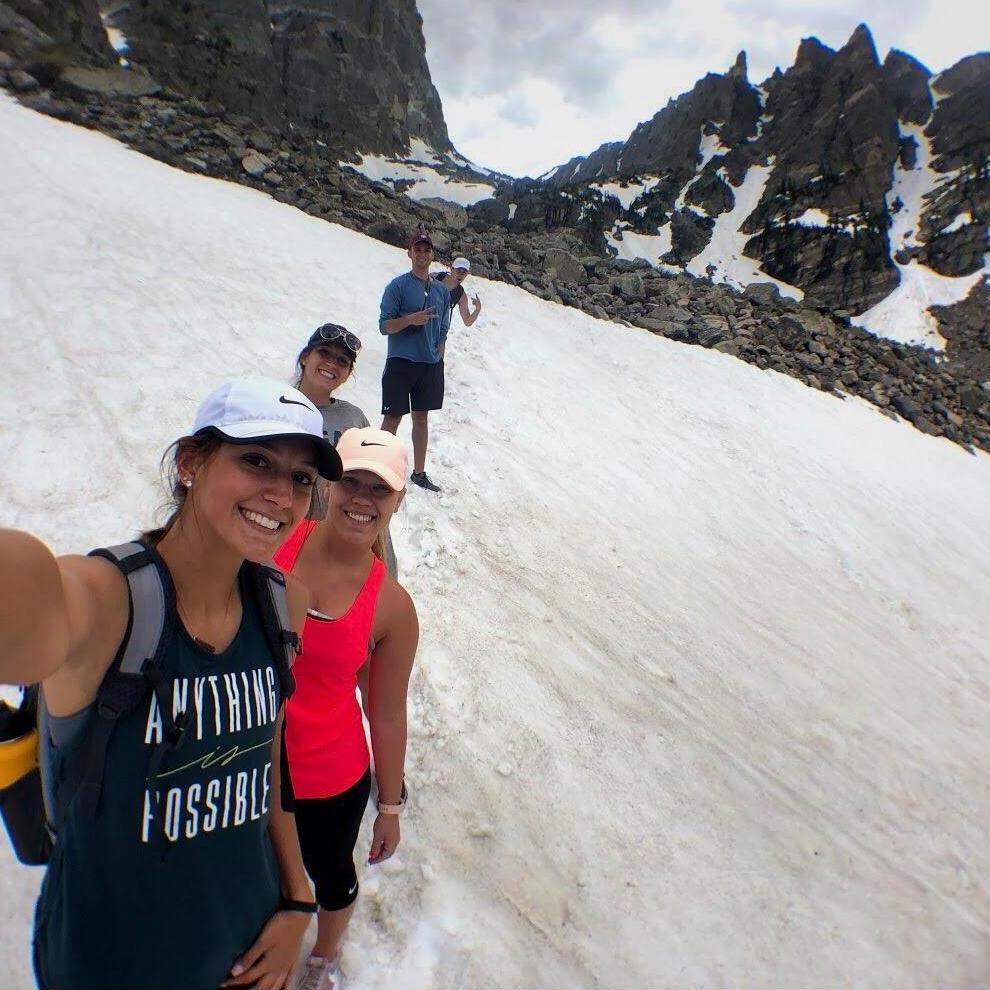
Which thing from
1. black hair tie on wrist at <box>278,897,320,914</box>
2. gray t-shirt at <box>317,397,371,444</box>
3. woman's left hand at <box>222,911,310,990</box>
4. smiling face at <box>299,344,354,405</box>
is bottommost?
woman's left hand at <box>222,911,310,990</box>

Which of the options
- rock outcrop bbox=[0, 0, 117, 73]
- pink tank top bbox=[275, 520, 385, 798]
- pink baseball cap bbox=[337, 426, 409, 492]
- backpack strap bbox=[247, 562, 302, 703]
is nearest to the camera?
backpack strap bbox=[247, 562, 302, 703]

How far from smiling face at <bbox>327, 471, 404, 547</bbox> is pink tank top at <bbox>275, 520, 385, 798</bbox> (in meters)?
0.15

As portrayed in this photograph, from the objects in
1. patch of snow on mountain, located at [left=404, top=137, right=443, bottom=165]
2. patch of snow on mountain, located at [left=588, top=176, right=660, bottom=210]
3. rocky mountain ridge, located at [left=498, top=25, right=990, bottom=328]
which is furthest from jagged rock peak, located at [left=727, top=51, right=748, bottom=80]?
patch of snow on mountain, located at [left=404, top=137, right=443, bottom=165]

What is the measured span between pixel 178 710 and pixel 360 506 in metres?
1.08

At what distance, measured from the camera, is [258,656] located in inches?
56.9

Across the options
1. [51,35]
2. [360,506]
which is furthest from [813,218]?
[360,506]

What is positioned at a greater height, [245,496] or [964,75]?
[964,75]

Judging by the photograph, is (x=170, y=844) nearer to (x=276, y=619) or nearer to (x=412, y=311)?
(x=276, y=619)

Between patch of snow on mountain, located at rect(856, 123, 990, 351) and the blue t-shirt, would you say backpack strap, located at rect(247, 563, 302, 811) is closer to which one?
the blue t-shirt

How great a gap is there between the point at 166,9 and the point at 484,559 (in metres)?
76.8

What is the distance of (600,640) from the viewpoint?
17.1 ft

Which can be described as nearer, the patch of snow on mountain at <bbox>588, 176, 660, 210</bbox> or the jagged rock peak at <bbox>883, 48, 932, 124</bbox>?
the jagged rock peak at <bbox>883, 48, 932, 124</bbox>

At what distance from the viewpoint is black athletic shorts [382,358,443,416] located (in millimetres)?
5520

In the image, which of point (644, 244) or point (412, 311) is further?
point (644, 244)
